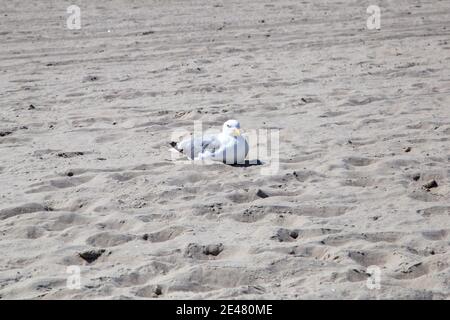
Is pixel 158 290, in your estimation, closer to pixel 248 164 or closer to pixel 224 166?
pixel 224 166

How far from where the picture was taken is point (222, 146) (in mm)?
6031

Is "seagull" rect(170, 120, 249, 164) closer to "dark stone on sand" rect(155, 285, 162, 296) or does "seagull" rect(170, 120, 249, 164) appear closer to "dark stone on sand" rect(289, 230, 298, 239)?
"dark stone on sand" rect(289, 230, 298, 239)

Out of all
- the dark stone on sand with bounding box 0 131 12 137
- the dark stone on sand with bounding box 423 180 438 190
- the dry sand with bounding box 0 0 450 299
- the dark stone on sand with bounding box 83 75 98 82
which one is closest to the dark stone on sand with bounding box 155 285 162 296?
the dry sand with bounding box 0 0 450 299

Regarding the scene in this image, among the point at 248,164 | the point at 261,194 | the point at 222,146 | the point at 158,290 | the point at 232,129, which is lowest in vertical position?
the point at 158,290

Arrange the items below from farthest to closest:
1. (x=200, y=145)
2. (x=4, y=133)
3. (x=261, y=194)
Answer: (x=4, y=133), (x=200, y=145), (x=261, y=194)

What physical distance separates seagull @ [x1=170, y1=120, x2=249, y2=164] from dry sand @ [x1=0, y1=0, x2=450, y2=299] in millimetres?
131

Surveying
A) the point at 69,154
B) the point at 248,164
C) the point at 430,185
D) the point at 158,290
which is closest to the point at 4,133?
the point at 69,154

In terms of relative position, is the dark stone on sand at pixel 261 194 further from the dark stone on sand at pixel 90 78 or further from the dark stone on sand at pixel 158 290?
the dark stone on sand at pixel 90 78

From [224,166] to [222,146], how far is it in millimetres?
154

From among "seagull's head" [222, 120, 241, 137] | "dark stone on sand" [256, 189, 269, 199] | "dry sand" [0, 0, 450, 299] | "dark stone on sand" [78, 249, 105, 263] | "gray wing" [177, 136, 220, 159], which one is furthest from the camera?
"gray wing" [177, 136, 220, 159]

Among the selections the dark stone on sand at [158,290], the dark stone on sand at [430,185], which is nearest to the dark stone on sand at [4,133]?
the dark stone on sand at [158,290]

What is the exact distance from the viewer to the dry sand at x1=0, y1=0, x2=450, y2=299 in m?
4.43

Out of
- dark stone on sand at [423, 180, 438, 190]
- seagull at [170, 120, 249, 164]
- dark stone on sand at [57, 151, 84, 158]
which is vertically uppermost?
seagull at [170, 120, 249, 164]
